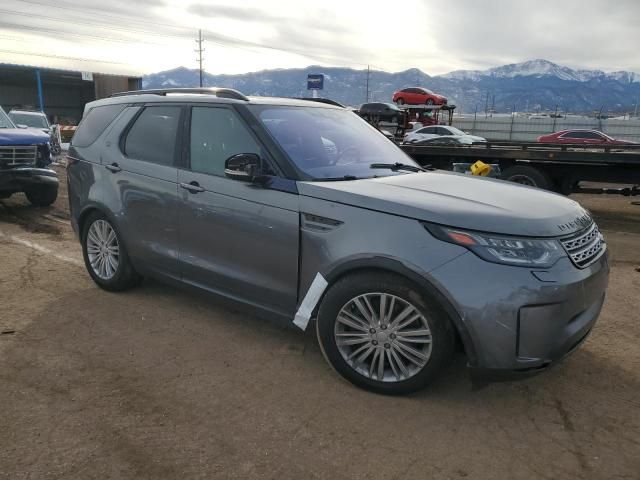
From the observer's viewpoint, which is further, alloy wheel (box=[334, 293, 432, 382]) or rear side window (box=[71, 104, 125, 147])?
rear side window (box=[71, 104, 125, 147])

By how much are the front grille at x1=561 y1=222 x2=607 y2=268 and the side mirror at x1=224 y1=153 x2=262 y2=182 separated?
1.93 metres

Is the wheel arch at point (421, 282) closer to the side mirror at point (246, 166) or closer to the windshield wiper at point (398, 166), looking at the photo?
the side mirror at point (246, 166)

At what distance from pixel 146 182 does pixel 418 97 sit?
97.9 feet

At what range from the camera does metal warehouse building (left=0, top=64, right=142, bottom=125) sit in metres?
45.5

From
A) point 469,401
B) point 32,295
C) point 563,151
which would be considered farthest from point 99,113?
point 563,151

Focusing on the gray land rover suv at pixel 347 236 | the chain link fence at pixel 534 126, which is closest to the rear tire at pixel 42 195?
the gray land rover suv at pixel 347 236

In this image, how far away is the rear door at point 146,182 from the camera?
166 inches

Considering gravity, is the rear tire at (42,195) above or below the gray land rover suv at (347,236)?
below

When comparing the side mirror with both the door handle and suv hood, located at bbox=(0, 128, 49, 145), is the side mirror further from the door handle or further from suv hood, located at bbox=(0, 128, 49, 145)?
A: suv hood, located at bbox=(0, 128, 49, 145)

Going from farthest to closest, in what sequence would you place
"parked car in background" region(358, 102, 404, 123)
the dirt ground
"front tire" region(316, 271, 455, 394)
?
"parked car in background" region(358, 102, 404, 123) → "front tire" region(316, 271, 455, 394) → the dirt ground

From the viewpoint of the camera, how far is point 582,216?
3.36 m

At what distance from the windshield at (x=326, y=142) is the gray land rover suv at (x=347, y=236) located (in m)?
0.02

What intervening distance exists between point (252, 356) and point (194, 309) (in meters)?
1.08

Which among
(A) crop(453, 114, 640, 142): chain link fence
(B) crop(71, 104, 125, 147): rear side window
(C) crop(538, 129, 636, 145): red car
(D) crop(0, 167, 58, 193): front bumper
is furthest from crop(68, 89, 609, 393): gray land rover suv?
(A) crop(453, 114, 640, 142): chain link fence
